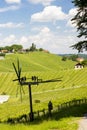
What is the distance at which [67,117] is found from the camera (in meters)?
30.1

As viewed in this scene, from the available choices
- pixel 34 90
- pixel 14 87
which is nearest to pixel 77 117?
pixel 34 90

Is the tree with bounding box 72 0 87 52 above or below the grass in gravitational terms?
above

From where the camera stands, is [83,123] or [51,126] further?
[83,123]

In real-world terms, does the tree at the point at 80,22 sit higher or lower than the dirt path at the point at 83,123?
higher

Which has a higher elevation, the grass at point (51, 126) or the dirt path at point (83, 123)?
the grass at point (51, 126)

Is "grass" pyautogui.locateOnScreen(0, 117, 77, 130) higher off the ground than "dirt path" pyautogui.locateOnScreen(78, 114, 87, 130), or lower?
higher

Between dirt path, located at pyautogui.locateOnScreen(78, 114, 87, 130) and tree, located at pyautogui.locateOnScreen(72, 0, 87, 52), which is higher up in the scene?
tree, located at pyautogui.locateOnScreen(72, 0, 87, 52)

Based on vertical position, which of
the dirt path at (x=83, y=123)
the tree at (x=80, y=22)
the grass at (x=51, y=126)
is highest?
the tree at (x=80, y=22)

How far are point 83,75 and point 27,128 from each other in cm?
11601

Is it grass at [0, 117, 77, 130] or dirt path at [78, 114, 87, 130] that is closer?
grass at [0, 117, 77, 130]

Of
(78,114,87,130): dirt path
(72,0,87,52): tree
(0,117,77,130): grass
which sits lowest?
(78,114,87,130): dirt path

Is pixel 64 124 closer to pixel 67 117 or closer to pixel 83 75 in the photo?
pixel 67 117

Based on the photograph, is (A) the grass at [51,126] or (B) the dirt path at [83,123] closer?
(A) the grass at [51,126]

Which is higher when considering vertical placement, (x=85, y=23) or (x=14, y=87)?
(x=85, y=23)
